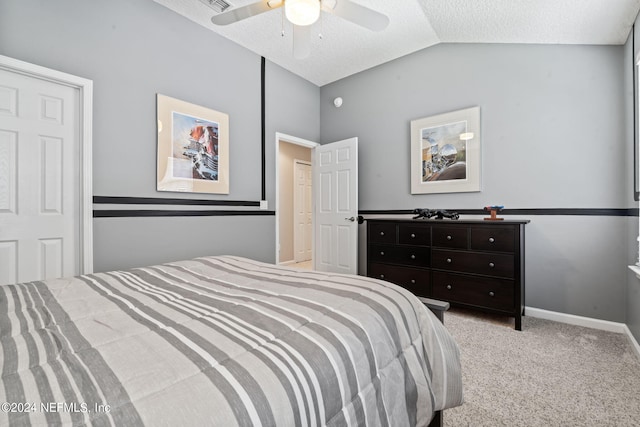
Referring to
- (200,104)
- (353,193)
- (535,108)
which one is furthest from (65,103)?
(535,108)

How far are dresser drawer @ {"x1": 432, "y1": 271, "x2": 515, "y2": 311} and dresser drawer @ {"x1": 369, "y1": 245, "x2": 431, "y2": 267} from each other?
191mm

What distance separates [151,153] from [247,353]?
249cm

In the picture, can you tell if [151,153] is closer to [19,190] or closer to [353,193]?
[19,190]

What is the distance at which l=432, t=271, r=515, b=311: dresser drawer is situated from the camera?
2.48 meters

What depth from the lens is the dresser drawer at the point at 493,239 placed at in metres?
2.46

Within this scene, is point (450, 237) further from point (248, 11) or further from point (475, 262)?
point (248, 11)

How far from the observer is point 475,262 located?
2.63 meters

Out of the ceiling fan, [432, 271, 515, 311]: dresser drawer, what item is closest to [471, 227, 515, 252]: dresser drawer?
[432, 271, 515, 311]: dresser drawer

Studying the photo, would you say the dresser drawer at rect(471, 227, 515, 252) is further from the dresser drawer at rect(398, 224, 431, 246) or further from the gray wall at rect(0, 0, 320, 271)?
the gray wall at rect(0, 0, 320, 271)

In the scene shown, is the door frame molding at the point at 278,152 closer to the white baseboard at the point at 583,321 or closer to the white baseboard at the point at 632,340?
the white baseboard at the point at 583,321

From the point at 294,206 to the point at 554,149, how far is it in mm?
4236

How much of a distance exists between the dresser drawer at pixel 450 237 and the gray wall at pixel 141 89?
6.59 ft

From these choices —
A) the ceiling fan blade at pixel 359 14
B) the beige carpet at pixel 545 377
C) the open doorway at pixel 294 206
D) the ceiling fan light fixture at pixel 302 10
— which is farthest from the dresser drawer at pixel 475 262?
the open doorway at pixel 294 206

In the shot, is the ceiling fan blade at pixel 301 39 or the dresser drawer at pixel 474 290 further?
the dresser drawer at pixel 474 290
